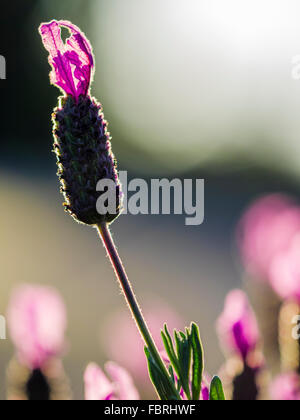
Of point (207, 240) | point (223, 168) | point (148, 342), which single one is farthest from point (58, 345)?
point (223, 168)

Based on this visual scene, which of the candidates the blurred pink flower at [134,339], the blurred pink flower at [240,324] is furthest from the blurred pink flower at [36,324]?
the blurred pink flower at [240,324]

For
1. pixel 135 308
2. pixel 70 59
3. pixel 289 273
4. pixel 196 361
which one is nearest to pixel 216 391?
pixel 196 361

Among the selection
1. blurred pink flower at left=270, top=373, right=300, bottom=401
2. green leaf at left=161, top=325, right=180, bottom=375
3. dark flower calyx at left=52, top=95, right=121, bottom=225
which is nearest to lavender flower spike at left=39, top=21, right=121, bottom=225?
dark flower calyx at left=52, top=95, right=121, bottom=225

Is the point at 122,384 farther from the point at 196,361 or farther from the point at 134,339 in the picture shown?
the point at 134,339

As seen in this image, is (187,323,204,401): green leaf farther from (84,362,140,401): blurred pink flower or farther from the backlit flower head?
the backlit flower head

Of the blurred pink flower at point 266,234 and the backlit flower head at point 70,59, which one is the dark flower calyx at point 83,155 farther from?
the blurred pink flower at point 266,234

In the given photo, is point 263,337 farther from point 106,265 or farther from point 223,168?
point 223,168
